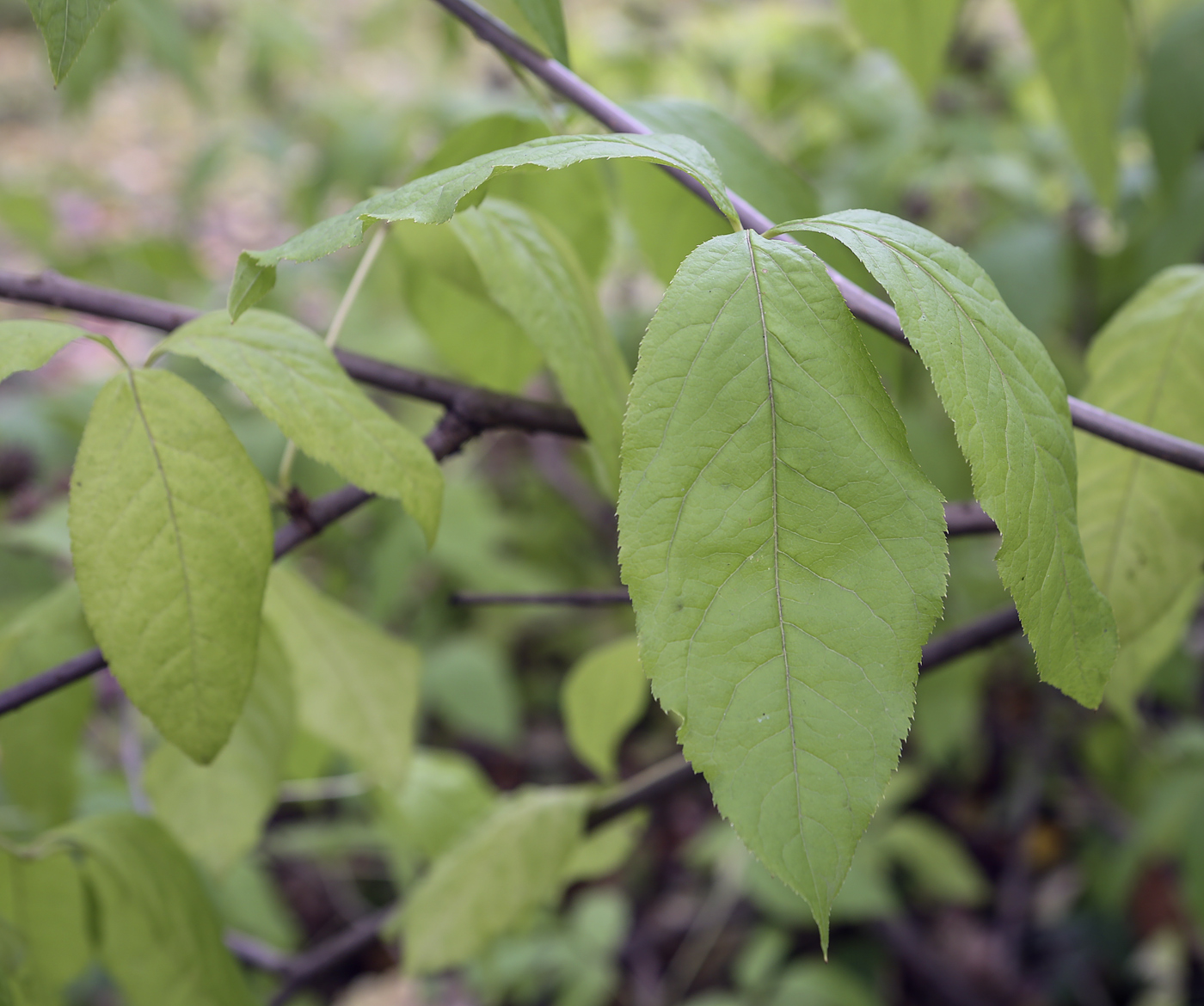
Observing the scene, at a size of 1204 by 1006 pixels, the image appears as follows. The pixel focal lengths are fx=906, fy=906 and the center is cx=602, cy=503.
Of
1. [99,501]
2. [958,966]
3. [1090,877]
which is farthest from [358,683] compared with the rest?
[1090,877]

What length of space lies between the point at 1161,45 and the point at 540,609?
1.91 m

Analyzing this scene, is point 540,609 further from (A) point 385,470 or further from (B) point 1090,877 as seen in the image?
(A) point 385,470

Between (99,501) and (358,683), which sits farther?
(358,683)

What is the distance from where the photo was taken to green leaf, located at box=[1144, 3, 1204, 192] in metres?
1.01

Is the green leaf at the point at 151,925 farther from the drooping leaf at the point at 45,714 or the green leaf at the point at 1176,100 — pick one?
the green leaf at the point at 1176,100

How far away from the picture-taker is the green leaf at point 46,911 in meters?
0.66

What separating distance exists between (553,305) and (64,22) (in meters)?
0.26

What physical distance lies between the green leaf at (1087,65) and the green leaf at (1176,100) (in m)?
0.27

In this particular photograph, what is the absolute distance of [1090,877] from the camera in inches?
77.7

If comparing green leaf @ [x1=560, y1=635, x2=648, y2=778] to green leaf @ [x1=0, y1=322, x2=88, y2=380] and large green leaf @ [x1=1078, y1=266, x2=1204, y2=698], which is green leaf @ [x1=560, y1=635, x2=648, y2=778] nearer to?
large green leaf @ [x1=1078, y1=266, x2=1204, y2=698]

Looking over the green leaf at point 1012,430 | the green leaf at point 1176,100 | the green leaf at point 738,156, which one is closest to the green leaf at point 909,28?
the green leaf at point 738,156

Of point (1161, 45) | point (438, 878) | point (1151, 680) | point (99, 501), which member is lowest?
point (1151, 680)

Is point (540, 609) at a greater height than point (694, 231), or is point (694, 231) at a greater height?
point (694, 231)

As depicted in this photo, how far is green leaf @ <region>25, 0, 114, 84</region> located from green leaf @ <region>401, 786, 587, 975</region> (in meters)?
0.68
